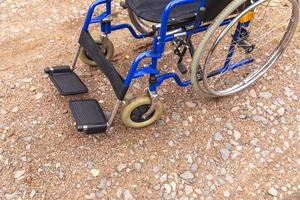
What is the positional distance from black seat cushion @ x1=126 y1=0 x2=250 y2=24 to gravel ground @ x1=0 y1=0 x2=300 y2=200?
71cm

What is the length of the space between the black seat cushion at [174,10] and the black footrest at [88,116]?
2.33 ft

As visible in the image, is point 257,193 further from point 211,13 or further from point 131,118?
point 211,13

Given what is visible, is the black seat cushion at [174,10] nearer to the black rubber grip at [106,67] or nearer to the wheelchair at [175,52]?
the wheelchair at [175,52]

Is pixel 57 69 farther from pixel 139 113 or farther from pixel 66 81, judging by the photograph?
pixel 139 113

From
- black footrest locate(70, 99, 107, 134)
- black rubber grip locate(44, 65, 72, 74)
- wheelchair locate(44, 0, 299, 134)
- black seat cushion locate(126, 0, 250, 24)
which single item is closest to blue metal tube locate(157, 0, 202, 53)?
wheelchair locate(44, 0, 299, 134)

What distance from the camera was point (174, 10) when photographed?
7.85ft

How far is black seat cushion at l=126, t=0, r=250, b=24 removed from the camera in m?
2.22

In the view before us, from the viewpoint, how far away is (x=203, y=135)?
8.72 ft

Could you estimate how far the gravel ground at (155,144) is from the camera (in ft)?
7.84

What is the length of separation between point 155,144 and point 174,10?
941 mm

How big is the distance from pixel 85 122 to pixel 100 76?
27.0 inches

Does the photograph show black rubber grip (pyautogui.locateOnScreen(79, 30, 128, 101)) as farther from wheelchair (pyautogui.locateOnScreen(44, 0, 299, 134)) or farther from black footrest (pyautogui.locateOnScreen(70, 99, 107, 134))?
black footrest (pyautogui.locateOnScreen(70, 99, 107, 134))

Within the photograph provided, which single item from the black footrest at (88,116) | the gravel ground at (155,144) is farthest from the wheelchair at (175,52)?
the gravel ground at (155,144)

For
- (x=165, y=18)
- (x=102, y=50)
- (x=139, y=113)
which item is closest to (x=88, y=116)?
(x=139, y=113)
